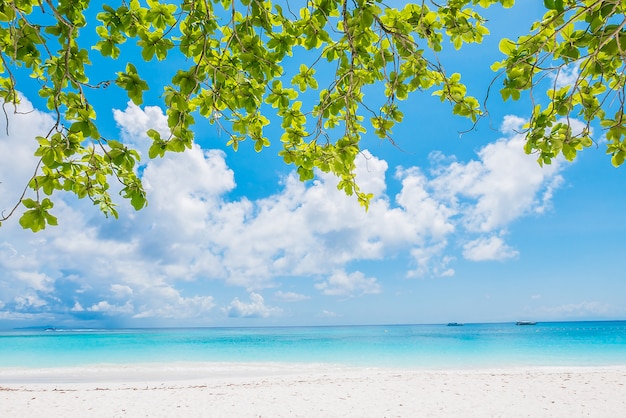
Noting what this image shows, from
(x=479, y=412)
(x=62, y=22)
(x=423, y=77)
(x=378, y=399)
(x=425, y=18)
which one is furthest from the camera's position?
(x=378, y=399)

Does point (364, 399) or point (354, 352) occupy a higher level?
point (364, 399)

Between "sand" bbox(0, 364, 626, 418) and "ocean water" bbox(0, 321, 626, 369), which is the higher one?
"sand" bbox(0, 364, 626, 418)

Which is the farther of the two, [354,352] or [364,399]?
[354,352]

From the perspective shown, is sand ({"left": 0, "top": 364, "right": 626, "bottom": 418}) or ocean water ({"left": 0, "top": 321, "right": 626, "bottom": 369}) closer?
sand ({"left": 0, "top": 364, "right": 626, "bottom": 418})

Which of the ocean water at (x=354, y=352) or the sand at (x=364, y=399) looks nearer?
the sand at (x=364, y=399)

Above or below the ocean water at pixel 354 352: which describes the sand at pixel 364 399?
above

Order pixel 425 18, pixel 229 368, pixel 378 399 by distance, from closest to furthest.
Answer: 1. pixel 425 18
2. pixel 378 399
3. pixel 229 368

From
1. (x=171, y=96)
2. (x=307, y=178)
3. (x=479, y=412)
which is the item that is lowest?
(x=479, y=412)

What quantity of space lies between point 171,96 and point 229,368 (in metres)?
17.1

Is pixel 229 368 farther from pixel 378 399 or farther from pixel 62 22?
pixel 62 22

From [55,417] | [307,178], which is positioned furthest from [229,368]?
[307,178]

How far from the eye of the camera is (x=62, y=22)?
209 cm

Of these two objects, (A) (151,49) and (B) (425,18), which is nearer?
(A) (151,49)

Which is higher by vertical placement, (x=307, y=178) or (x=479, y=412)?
(x=307, y=178)
